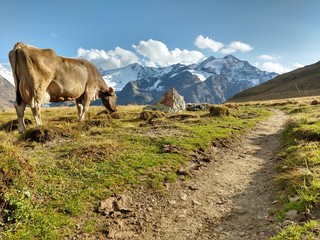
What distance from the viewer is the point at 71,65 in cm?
1820

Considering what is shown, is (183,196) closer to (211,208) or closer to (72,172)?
(211,208)

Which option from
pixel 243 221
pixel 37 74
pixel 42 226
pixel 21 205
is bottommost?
pixel 243 221

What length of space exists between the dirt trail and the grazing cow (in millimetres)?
9432

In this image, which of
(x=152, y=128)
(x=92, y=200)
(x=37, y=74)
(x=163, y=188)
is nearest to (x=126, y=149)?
(x=163, y=188)

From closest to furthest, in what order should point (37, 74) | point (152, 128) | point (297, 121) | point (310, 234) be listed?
point (310, 234), point (37, 74), point (152, 128), point (297, 121)

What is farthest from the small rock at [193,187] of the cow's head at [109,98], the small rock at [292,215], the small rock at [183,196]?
the cow's head at [109,98]

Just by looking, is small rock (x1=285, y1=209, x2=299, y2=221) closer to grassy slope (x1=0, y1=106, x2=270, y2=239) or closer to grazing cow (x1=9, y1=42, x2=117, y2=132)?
grassy slope (x1=0, y1=106, x2=270, y2=239)

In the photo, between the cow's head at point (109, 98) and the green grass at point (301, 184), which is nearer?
the green grass at point (301, 184)

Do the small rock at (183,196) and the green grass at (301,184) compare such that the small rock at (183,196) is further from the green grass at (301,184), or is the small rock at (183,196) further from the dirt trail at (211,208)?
the green grass at (301,184)

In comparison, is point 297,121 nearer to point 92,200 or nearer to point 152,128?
point 152,128

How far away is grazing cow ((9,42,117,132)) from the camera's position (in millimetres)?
14906

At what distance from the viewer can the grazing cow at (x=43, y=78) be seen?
14.9m

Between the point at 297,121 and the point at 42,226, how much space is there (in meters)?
18.4

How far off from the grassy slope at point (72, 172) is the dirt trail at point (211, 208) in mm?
643
